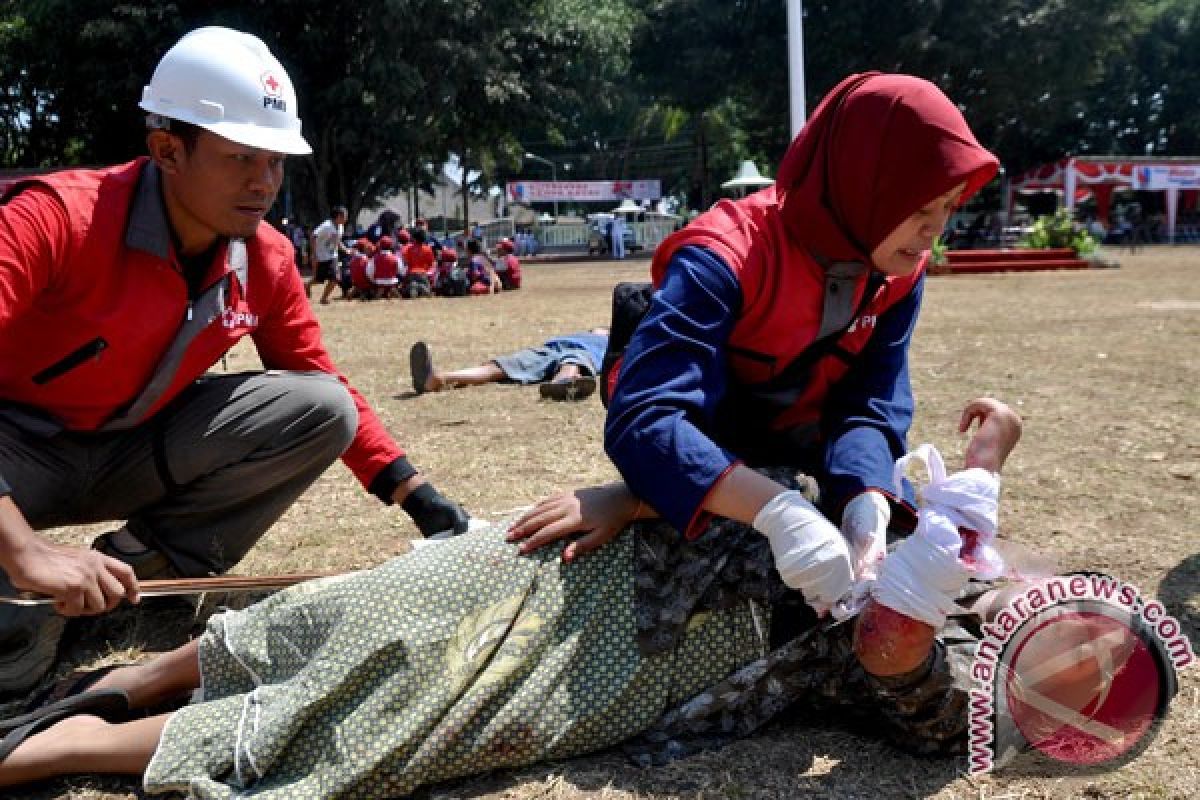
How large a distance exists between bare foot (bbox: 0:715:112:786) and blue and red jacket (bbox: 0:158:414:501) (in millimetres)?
847

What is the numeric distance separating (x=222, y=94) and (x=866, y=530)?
172cm

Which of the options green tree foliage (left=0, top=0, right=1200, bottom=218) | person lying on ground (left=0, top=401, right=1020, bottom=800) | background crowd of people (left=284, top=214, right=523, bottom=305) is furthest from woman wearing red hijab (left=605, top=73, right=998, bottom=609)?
green tree foliage (left=0, top=0, right=1200, bottom=218)

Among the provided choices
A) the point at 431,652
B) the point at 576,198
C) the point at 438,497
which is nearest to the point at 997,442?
the point at 431,652

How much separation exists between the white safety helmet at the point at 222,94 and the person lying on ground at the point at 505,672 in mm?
1108

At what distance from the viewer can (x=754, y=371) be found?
2154 millimetres

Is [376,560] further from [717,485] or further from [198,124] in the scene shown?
[717,485]

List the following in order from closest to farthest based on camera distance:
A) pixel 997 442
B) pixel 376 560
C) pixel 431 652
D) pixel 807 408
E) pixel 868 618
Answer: pixel 868 618 < pixel 431 652 < pixel 997 442 < pixel 807 408 < pixel 376 560

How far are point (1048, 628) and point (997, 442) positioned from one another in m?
0.39

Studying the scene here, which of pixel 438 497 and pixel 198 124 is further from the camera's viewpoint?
pixel 438 497

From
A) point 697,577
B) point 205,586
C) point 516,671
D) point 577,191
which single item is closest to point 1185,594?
point 697,577

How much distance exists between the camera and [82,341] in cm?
250

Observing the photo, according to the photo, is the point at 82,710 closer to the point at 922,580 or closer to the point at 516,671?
the point at 516,671

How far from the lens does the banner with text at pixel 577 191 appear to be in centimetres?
4066

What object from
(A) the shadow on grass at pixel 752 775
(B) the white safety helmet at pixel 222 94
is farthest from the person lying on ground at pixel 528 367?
(A) the shadow on grass at pixel 752 775
